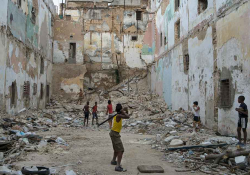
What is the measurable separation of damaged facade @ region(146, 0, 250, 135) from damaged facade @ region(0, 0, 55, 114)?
8.62 metres

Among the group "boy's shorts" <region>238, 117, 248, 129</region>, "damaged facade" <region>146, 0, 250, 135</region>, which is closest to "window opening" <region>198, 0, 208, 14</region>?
"damaged facade" <region>146, 0, 250, 135</region>

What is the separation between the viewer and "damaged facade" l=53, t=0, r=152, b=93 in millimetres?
23141

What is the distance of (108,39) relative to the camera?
24.2m

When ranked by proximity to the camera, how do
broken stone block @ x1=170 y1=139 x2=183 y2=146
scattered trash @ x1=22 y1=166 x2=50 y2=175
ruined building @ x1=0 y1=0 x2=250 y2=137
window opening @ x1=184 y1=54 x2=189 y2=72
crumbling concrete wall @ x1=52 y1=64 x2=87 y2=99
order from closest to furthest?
scattered trash @ x1=22 y1=166 x2=50 y2=175, broken stone block @ x1=170 y1=139 x2=183 y2=146, ruined building @ x1=0 y1=0 x2=250 y2=137, window opening @ x1=184 y1=54 x2=189 y2=72, crumbling concrete wall @ x1=52 y1=64 x2=87 y2=99

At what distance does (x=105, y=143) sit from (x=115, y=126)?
3.03 metres

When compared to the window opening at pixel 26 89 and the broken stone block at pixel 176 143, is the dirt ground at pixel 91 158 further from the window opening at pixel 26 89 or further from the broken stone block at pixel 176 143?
the window opening at pixel 26 89

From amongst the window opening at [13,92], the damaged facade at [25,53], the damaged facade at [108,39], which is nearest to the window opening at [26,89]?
the damaged facade at [25,53]

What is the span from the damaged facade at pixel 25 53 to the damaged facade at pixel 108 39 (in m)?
3.14

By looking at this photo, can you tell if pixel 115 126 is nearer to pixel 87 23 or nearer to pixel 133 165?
pixel 133 165

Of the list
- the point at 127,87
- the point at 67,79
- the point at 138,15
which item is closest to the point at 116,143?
the point at 67,79

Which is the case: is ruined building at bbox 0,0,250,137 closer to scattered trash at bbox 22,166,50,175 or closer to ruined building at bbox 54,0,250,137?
ruined building at bbox 54,0,250,137

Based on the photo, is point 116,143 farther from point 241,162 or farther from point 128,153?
point 241,162

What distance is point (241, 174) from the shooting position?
4531 millimetres

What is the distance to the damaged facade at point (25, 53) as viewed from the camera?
10531 mm
